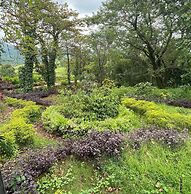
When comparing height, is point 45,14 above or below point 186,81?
above

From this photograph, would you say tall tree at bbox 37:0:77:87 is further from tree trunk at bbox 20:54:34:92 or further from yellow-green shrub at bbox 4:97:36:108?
yellow-green shrub at bbox 4:97:36:108

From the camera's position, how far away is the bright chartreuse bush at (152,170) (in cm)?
490

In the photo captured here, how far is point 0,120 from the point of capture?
11.7 meters

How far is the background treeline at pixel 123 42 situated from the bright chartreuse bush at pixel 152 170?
35.3 ft

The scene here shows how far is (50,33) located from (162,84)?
10.0 m

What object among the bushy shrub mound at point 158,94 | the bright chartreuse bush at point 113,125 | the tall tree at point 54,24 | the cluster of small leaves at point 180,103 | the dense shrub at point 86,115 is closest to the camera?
the bright chartreuse bush at point 113,125

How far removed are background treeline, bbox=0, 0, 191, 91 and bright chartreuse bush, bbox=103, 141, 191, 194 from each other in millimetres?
10745

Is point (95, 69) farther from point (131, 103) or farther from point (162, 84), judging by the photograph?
point (131, 103)

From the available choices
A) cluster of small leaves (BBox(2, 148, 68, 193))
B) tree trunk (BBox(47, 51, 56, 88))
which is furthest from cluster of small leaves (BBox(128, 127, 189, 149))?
tree trunk (BBox(47, 51, 56, 88))

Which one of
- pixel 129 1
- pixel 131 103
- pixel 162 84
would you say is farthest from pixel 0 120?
pixel 162 84

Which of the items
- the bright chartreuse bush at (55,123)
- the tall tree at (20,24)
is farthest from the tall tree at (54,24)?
the tall tree at (20,24)

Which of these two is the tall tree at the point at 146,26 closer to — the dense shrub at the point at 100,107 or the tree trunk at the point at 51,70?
the tree trunk at the point at 51,70

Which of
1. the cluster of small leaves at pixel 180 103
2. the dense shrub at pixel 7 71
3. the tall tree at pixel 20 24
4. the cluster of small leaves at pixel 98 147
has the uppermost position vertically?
the tall tree at pixel 20 24

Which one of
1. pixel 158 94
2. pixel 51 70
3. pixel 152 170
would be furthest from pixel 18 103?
pixel 152 170
